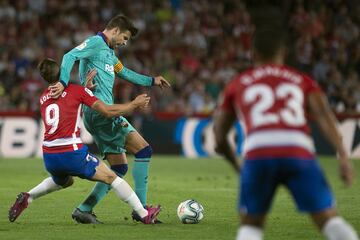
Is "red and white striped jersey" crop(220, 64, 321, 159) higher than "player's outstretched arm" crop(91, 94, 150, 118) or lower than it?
higher

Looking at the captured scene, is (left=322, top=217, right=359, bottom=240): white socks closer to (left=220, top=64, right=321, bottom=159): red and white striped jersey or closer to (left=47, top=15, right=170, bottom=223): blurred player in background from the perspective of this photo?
(left=220, top=64, right=321, bottom=159): red and white striped jersey

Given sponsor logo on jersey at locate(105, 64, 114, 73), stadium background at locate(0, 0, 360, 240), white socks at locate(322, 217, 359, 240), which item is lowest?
stadium background at locate(0, 0, 360, 240)

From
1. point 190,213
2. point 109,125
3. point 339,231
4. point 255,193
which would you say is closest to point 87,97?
point 109,125

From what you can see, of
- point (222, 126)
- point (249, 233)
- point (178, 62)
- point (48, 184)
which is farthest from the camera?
point (178, 62)

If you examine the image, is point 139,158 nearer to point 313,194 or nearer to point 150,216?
point 150,216

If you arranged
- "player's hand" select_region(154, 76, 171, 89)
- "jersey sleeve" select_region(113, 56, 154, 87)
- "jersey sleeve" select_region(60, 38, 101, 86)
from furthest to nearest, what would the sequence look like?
"jersey sleeve" select_region(113, 56, 154, 87)
"player's hand" select_region(154, 76, 171, 89)
"jersey sleeve" select_region(60, 38, 101, 86)

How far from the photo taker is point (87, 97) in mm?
9148

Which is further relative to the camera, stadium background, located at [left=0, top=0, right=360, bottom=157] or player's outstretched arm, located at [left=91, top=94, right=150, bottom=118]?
stadium background, located at [left=0, top=0, right=360, bottom=157]

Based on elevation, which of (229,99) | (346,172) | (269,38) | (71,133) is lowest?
(71,133)

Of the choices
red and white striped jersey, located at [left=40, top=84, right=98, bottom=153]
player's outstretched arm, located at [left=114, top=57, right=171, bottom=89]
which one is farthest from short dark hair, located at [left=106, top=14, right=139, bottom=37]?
red and white striped jersey, located at [left=40, top=84, right=98, bottom=153]

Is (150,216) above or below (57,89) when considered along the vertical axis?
below

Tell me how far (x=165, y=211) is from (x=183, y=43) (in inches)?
567

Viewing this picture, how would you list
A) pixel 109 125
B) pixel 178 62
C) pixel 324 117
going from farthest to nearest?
pixel 178 62, pixel 109 125, pixel 324 117

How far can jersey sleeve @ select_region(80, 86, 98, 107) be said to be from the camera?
9.11 meters
